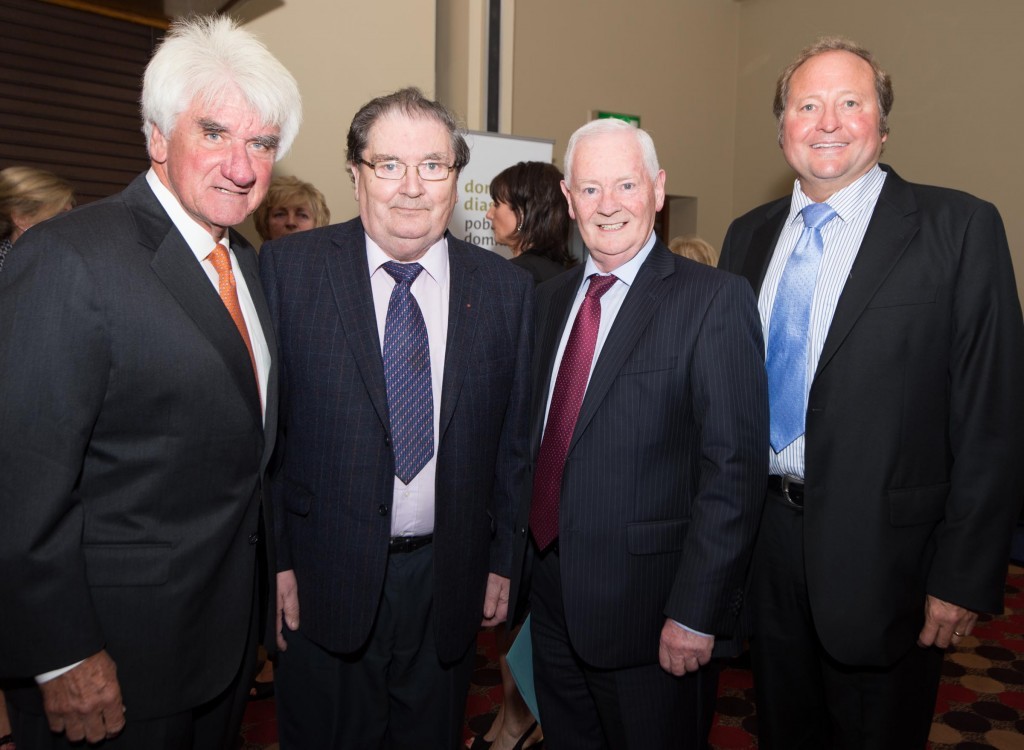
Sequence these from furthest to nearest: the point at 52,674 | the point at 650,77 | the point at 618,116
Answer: the point at 650,77, the point at 618,116, the point at 52,674

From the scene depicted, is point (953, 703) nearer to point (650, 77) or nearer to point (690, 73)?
Answer: point (650, 77)

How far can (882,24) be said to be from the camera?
729 cm

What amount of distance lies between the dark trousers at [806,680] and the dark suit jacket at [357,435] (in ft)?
2.35

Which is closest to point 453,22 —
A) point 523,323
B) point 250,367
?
point 523,323

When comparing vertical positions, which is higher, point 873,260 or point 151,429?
point 873,260


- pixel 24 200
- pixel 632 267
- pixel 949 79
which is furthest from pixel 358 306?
pixel 949 79

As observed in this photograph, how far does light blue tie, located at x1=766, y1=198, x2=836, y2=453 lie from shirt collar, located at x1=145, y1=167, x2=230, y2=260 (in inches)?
51.9

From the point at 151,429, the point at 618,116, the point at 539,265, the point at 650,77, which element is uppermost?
the point at 650,77

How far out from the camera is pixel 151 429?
134cm

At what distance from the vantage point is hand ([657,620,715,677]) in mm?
1646

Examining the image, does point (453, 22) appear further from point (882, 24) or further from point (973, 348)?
point (973, 348)

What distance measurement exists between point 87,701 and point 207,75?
1154mm

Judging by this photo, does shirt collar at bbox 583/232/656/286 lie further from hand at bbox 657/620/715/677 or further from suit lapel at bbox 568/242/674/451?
hand at bbox 657/620/715/677

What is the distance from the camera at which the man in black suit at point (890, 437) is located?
5.53 feet
